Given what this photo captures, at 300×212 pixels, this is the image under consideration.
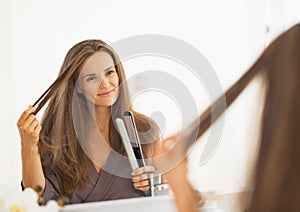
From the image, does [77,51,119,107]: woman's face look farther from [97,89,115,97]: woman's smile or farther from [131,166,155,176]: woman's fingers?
[131,166,155,176]: woman's fingers

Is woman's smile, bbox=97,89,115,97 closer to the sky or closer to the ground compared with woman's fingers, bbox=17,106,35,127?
closer to the sky

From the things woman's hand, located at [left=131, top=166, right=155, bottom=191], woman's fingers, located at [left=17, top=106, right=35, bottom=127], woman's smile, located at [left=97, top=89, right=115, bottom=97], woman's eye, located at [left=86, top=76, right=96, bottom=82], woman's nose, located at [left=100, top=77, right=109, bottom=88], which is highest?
woman's eye, located at [left=86, top=76, right=96, bottom=82]

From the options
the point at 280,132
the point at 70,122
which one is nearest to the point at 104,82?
the point at 70,122

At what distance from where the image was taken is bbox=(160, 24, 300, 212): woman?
67cm

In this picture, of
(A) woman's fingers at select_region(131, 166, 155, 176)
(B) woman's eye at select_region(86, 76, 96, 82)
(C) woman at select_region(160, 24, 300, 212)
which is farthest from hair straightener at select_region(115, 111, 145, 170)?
(C) woman at select_region(160, 24, 300, 212)

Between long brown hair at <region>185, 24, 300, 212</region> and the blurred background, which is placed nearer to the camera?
long brown hair at <region>185, 24, 300, 212</region>

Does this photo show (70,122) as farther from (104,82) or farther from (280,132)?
(280,132)

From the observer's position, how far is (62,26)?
1.39m

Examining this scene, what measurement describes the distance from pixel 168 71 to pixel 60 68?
0.26 meters

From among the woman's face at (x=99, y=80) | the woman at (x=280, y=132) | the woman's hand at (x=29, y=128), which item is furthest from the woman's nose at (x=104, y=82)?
the woman at (x=280, y=132)

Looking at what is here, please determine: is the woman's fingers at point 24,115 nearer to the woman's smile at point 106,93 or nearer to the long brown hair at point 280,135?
the woman's smile at point 106,93

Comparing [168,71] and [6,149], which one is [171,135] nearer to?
[168,71]

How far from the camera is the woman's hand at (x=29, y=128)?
137 centimetres

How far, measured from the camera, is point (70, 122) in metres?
1.40
